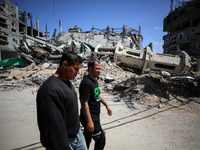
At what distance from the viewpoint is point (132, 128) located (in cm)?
289

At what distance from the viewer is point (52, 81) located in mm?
927

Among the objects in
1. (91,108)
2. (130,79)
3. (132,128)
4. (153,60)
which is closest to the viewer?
(91,108)

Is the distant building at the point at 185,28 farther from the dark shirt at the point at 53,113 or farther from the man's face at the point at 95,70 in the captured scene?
the dark shirt at the point at 53,113

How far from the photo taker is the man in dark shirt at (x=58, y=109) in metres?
0.81

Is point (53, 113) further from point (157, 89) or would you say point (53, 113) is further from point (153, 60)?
point (153, 60)

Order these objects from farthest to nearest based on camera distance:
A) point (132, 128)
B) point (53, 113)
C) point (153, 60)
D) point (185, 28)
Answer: point (185, 28), point (153, 60), point (132, 128), point (53, 113)

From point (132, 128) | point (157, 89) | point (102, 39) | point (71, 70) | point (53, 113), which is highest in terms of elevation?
point (102, 39)

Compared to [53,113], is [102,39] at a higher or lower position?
higher

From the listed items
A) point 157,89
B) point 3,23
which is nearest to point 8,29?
point 3,23

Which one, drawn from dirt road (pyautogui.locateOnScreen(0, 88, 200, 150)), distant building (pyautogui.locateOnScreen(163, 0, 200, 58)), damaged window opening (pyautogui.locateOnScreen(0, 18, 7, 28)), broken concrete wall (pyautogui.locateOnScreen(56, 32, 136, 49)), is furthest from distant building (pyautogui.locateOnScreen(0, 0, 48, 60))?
distant building (pyautogui.locateOnScreen(163, 0, 200, 58))

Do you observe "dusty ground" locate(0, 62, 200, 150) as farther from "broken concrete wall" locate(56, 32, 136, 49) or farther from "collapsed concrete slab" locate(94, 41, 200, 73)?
"broken concrete wall" locate(56, 32, 136, 49)

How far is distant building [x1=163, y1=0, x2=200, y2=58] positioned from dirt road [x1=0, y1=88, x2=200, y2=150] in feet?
71.5

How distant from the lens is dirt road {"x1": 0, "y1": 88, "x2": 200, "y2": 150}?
2291 millimetres

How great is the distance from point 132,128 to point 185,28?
97.2 ft
